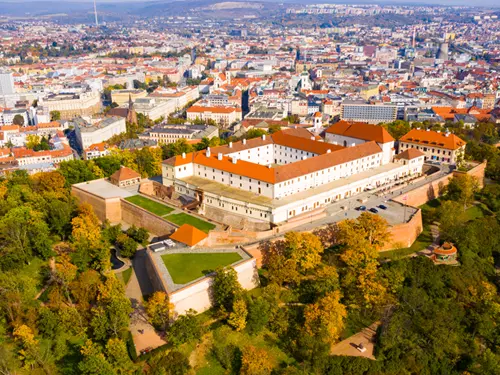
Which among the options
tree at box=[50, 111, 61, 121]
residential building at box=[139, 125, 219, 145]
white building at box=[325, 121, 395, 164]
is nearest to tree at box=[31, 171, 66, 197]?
residential building at box=[139, 125, 219, 145]

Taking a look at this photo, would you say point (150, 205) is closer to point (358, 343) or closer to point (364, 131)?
point (358, 343)

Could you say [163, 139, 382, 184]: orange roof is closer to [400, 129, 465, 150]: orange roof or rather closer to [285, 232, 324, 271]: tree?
[400, 129, 465, 150]: orange roof

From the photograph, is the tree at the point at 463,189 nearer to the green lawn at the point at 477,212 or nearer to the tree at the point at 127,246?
Answer: the green lawn at the point at 477,212

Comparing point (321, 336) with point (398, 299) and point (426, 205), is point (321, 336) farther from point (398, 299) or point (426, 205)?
point (426, 205)

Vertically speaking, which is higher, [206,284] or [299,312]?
[206,284]

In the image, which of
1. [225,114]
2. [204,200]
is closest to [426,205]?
[204,200]

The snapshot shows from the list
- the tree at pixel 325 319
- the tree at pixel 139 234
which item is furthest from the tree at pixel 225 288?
the tree at pixel 139 234

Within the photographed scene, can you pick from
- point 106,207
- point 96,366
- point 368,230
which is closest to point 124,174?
point 106,207
